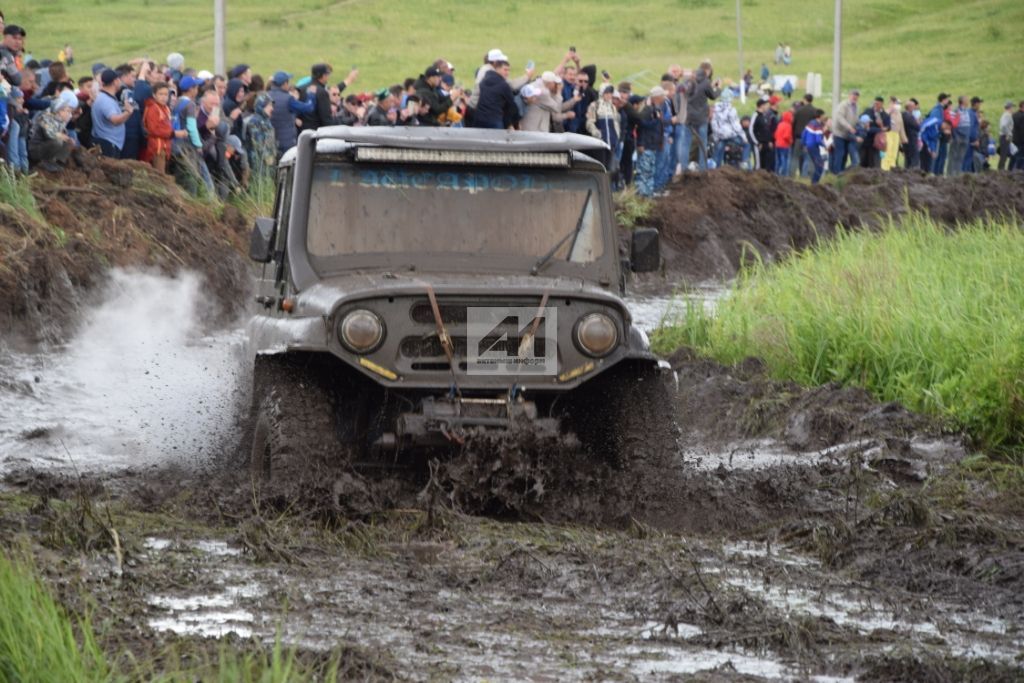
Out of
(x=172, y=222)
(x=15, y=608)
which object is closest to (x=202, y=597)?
(x=15, y=608)

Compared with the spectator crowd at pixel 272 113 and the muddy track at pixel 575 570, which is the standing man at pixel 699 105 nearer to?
the spectator crowd at pixel 272 113

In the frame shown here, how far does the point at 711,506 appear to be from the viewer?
8766 mm

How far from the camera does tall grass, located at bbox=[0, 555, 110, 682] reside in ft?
15.6

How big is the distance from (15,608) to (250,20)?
67.3m

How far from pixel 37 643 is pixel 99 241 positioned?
12107 millimetres

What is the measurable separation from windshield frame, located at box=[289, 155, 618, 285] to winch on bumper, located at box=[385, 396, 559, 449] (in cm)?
99

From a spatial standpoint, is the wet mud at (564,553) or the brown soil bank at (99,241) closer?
the wet mud at (564,553)

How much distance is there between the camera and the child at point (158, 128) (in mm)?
17891

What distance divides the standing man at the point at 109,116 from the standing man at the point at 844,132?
63.8ft

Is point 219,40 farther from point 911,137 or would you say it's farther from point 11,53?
point 911,137

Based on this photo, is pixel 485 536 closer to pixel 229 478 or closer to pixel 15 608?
pixel 229 478

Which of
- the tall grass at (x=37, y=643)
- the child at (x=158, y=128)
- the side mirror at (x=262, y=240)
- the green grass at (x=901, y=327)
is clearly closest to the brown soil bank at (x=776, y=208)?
the green grass at (x=901, y=327)

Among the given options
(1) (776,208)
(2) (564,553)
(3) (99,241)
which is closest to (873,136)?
(1) (776,208)

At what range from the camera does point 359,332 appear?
7.98 meters
